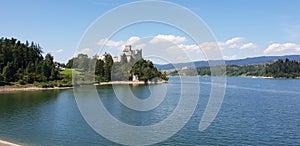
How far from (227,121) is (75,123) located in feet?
35.1

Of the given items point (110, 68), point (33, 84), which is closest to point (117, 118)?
point (33, 84)

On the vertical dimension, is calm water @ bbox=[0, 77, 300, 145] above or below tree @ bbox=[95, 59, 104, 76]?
below

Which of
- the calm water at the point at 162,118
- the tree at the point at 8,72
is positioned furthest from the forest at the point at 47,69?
the calm water at the point at 162,118

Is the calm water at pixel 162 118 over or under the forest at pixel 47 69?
under

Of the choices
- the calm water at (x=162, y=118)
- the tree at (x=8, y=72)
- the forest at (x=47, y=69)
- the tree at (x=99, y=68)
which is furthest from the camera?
the tree at (x=99, y=68)

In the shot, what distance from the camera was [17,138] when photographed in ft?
57.7

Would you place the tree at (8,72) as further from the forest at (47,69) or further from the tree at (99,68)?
the tree at (99,68)

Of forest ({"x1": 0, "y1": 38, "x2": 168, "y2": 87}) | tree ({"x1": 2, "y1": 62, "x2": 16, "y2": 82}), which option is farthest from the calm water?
tree ({"x1": 2, "y1": 62, "x2": 16, "y2": 82})

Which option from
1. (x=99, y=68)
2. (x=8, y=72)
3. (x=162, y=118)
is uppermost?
(x=99, y=68)

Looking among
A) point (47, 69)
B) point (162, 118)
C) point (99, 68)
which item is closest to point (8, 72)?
point (47, 69)

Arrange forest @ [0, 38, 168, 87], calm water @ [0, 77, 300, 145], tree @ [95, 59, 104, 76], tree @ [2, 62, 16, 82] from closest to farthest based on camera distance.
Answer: calm water @ [0, 77, 300, 145], tree @ [2, 62, 16, 82], forest @ [0, 38, 168, 87], tree @ [95, 59, 104, 76]

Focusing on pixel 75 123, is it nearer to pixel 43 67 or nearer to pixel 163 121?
pixel 163 121

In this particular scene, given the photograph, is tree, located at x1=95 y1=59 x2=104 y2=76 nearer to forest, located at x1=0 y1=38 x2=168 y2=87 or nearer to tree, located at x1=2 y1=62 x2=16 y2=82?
forest, located at x1=0 y1=38 x2=168 y2=87

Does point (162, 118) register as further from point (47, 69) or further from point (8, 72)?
point (47, 69)
